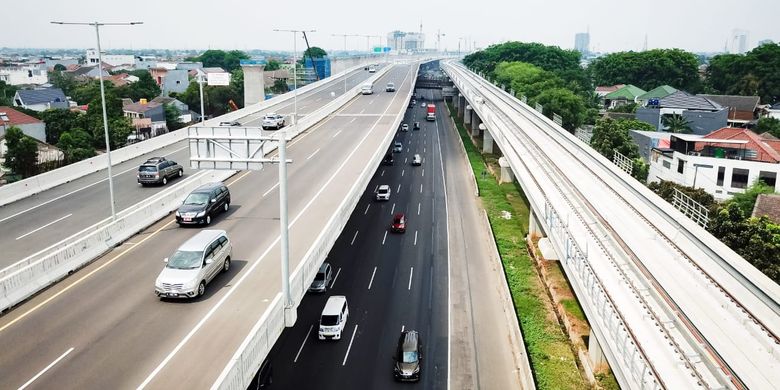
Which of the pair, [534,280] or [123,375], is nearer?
[123,375]

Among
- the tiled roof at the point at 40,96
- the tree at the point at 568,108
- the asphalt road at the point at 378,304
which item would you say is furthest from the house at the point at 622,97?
the tiled roof at the point at 40,96

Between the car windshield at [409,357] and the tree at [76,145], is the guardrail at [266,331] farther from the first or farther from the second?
the tree at [76,145]

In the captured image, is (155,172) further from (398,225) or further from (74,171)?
(398,225)

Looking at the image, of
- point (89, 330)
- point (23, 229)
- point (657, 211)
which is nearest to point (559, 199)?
point (657, 211)

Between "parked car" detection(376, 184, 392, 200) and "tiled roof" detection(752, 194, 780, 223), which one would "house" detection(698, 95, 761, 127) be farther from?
"parked car" detection(376, 184, 392, 200)

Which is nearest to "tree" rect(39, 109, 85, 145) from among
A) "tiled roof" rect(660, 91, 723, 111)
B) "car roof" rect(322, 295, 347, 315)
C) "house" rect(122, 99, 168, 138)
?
"house" rect(122, 99, 168, 138)

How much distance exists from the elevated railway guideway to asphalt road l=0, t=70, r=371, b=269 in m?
23.5

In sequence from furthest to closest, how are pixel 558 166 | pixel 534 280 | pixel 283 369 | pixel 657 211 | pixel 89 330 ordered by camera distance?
pixel 558 166
pixel 534 280
pixel 657 211
pixel 283 369
pixel 89 330

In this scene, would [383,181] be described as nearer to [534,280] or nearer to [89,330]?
[534,280]

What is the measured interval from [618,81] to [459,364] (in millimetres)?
126313

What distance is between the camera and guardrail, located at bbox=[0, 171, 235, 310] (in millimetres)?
20062

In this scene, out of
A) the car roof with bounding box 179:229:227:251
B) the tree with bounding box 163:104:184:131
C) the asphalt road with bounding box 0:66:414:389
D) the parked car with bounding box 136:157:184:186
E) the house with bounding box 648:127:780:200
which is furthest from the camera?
the tree with bounding box 163:104:184:131

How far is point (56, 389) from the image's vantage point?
15180 mm

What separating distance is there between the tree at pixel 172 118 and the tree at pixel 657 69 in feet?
322
